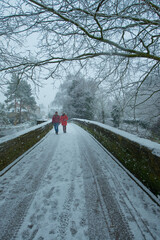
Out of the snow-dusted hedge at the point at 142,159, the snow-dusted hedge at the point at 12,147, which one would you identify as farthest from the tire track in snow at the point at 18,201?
the snow-dusted hedge at the point at 142,159

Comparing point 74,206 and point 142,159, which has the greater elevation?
point 142,159

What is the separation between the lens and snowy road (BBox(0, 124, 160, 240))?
6.84 ft

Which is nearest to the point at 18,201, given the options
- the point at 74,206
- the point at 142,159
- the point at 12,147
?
the point at 74,206

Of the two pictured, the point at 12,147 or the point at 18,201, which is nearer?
the point at 18,201

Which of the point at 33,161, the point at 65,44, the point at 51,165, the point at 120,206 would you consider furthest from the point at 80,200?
the point at 65,44

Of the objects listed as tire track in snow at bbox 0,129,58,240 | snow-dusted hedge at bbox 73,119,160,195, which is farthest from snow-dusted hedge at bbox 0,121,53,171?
snow-dusted hedge at bbox 73,119,160,195

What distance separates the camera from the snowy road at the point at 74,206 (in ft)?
6.84

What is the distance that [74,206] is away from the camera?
2.64 meters

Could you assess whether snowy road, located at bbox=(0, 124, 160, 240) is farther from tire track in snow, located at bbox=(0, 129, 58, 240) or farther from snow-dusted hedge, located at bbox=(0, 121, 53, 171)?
snow-dusted hedge, located at bbox=(0, 121, 53, 171)

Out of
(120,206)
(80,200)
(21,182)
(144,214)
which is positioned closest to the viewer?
(144,214)

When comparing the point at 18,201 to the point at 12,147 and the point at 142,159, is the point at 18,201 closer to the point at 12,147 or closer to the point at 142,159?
the point at 12,147

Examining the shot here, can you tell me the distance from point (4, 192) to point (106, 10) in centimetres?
555

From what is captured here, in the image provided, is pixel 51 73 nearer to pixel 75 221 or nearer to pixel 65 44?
pixel 65 44

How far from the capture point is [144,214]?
2.44m
